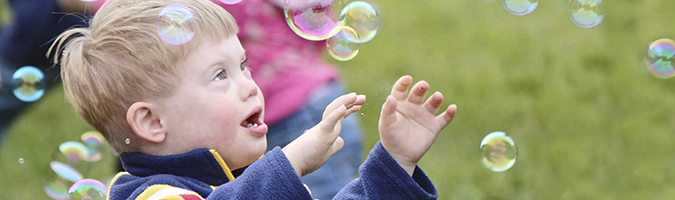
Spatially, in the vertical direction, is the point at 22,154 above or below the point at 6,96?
below

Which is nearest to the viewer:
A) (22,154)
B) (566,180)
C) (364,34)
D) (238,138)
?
(238,138)

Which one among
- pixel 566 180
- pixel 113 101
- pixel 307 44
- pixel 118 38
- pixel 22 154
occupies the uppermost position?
pixel 566 180

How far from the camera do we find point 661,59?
3.03 metres

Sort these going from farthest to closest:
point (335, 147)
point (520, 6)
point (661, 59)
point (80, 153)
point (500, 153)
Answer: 1. point (661, 59)
2. point (80, 153)
3. point (520, 6)
4. point (500, 153)
5. point (335, 147)

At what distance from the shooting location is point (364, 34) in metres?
2.60

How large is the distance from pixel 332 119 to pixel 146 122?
0.46 m

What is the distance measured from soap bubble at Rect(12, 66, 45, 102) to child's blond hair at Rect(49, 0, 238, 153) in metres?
0.77

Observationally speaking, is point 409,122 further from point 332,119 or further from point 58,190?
point 58,190

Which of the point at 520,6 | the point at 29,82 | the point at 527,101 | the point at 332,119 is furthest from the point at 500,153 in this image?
the point at 527,101

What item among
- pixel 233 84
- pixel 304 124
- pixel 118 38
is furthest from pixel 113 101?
pixel 304 124

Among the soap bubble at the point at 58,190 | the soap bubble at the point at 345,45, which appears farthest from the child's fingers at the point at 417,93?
the soap bubble at the point at 58,190

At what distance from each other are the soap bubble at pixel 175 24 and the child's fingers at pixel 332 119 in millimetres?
394

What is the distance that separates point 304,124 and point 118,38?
888 mm

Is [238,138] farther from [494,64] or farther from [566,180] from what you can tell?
[494,64]
